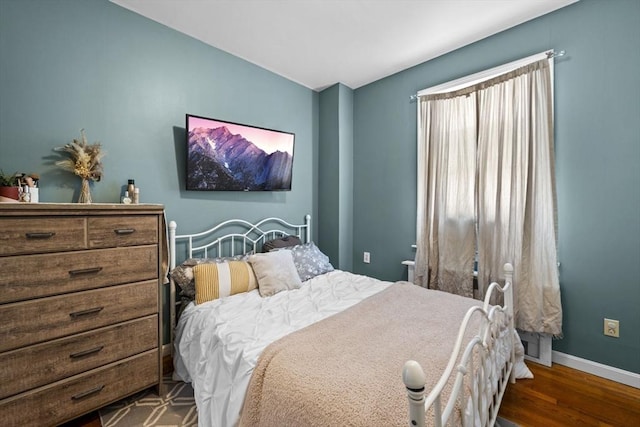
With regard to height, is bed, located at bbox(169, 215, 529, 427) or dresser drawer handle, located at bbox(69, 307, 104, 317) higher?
dresser drawer handle, located at bbox(69, 307, 104, 317)

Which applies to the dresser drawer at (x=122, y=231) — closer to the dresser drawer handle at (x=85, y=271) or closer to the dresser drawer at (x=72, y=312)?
the dresser drawer handle at (x=85, y=271)

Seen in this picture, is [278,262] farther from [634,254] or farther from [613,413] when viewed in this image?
[634,254]

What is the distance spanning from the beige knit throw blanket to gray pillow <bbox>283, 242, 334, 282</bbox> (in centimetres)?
87

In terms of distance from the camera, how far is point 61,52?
1.80 m

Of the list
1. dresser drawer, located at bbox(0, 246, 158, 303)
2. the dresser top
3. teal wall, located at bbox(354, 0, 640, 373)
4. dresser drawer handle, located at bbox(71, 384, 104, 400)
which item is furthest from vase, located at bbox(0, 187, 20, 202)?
teal wall, located at bbox(354, 0, 640, 373)

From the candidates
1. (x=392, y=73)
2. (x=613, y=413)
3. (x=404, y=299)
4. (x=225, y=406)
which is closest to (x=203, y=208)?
(x=225, y=406)

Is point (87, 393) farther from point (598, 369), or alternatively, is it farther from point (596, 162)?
point (596, 162)

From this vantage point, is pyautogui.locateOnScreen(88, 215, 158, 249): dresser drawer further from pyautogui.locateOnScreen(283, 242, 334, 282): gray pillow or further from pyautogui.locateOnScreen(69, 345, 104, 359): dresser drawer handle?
pyautogui.locateOnScreen(283, 242, 334, 282): gray pillow

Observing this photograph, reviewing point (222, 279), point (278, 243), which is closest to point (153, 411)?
point (222, 279)

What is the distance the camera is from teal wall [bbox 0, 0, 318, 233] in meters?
1.68

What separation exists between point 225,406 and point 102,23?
2.60 metres

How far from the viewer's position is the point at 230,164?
8.38 feet

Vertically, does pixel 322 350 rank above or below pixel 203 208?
below

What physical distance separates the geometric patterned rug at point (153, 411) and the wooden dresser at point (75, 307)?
120 millimetres
